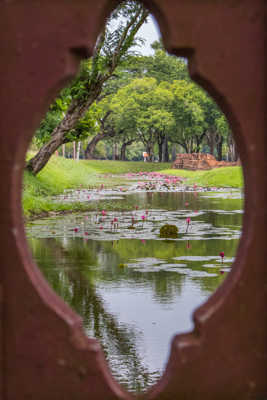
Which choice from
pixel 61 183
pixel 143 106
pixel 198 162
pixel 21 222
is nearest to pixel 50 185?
pixel 61 183

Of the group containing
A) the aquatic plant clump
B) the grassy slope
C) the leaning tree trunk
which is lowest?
the aquatic plant clump

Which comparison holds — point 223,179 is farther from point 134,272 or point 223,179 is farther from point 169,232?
point 134,272

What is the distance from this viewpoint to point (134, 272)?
672 cm

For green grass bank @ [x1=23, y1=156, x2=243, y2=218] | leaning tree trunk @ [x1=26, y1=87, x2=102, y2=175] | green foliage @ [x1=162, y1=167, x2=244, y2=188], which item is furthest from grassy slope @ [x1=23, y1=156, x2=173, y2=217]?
green foliage @ [x1=162, y1=167, x2=244, y2=188]

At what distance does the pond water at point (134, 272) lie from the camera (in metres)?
4.30

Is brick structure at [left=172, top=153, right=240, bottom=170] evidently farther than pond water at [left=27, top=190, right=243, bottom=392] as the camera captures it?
Yes

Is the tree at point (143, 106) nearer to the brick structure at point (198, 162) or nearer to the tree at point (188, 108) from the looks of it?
the tree at point (188, 108)

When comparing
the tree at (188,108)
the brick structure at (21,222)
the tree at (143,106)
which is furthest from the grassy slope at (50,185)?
the tree at (188,108)

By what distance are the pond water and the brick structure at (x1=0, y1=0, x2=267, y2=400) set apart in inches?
52.3

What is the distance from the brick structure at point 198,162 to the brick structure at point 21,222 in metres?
34.5

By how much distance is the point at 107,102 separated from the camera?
45906 millimetres

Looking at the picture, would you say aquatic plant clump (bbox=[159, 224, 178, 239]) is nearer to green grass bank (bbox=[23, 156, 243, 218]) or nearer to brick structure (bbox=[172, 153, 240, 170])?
green grass bank (bbox=[23, 156, 243, 218])

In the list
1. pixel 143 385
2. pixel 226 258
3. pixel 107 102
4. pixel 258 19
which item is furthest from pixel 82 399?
pixel 107 102

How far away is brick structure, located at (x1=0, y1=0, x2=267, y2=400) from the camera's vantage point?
7.60 feet
